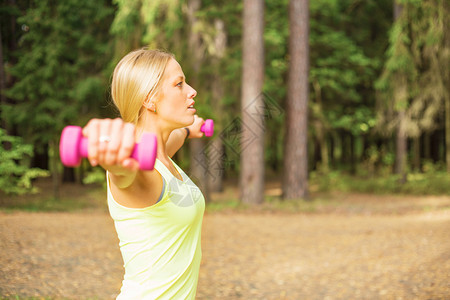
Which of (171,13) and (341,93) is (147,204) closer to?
(171,13)

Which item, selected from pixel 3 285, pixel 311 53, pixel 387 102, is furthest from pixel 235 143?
pixel 311 53

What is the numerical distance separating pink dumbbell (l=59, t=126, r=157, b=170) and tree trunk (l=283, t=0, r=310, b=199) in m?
13.8

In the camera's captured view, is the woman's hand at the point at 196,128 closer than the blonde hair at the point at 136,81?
No

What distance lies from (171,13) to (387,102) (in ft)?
34.1

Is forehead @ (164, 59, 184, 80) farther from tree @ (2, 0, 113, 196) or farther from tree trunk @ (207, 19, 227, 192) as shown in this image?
tree @ (2, 0, 113, 196)

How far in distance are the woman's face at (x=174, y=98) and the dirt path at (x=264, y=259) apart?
4.35m

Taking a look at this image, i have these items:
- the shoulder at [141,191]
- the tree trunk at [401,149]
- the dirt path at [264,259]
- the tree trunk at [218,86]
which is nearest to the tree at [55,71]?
the tree trunk at [218,86]

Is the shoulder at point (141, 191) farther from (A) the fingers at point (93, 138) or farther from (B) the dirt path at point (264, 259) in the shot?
(B) the dirt path at point (264, 259)

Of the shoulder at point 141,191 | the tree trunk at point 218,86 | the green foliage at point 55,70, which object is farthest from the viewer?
the green foliage at point 55,70

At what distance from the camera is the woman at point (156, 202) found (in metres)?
1.68

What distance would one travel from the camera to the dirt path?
5.92m

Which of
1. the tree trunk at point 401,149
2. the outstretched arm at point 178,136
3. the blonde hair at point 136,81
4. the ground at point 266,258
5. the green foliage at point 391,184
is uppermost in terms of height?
the blonde hair at point 136,81

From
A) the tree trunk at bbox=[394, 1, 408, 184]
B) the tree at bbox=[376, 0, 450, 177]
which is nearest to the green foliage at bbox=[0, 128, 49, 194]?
the tree at bbox=[376, 0, 450, 177]

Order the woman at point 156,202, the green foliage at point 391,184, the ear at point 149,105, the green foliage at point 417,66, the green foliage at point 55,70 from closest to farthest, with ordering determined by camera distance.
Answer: the woman at point 156,202, the ear at point 149,105, the green foliage at point 417,66, the green foliage at point 55,70, the green foliage at point 391,184
